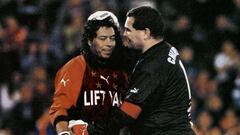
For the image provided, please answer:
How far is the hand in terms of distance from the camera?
5707mm

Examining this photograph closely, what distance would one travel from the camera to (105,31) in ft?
19.1

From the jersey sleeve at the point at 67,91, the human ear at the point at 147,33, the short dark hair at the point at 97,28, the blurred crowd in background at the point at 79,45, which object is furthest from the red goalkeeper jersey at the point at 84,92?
the blurred crowd in background at the point at 79,45

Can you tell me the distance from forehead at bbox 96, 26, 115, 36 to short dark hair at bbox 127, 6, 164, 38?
341 millimetres

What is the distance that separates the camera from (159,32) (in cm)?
554

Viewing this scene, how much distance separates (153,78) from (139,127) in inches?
17.8

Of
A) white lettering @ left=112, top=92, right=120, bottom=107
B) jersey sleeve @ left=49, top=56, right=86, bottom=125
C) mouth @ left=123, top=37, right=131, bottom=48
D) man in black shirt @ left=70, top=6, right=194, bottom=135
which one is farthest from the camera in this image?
white lettering @ left=112, top=92, right=120, bottom=107

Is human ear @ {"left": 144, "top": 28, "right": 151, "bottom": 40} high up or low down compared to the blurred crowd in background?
up

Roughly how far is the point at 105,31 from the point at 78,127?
2.60ft

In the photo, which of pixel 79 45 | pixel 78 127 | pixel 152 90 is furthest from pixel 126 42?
pixel 79 45

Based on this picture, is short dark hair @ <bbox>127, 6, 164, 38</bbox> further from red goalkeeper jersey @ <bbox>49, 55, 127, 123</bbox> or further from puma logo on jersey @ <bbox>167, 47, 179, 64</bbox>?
red goalkeeper jersey @ <bbox>49, 55, 127, 123</bbox>

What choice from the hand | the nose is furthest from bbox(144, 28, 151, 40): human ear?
the hand

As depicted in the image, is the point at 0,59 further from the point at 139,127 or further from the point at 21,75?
the point at 139,127

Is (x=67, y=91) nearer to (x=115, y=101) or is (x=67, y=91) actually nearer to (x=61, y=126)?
(x=61, y=126)

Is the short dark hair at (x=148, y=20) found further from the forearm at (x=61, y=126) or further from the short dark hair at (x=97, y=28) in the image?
the forearm at (x=61, y=126)
